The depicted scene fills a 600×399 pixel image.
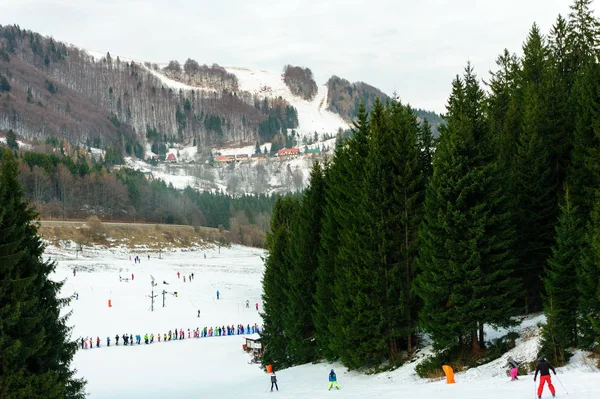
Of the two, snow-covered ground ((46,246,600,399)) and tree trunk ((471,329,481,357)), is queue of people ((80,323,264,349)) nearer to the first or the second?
snow-covered ground ((46,246,600,399))

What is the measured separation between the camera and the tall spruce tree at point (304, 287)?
109ft

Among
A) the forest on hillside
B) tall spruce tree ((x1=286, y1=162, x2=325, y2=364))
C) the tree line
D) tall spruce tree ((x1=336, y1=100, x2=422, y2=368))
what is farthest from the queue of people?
the tree line

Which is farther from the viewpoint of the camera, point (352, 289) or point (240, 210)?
point (240, 210)

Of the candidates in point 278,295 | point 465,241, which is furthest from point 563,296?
point 278,295

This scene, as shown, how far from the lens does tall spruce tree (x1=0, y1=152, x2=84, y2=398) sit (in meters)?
16.4

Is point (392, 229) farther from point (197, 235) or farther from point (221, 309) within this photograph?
point (197, 235)

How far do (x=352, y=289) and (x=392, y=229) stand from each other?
134 inches

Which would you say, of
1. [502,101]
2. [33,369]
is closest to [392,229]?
[33,369]

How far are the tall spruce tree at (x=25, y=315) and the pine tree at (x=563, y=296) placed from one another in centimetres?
1624

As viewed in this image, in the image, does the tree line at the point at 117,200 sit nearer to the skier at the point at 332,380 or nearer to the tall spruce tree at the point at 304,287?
the tall spruce tree at the point at 304,287

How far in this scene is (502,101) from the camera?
44438mm

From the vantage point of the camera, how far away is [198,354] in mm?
41844

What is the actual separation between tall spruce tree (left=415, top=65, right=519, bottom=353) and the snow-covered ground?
1967mm

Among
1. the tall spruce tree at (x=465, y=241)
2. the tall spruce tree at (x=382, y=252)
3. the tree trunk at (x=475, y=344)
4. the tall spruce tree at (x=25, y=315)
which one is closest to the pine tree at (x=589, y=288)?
the tall spruce tree at (x=465, y=241)
